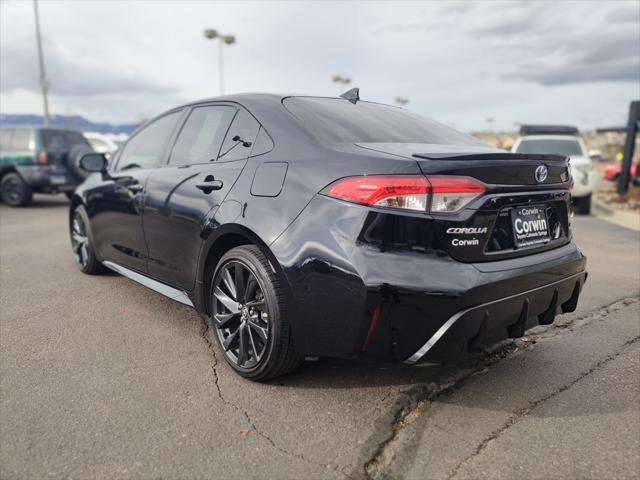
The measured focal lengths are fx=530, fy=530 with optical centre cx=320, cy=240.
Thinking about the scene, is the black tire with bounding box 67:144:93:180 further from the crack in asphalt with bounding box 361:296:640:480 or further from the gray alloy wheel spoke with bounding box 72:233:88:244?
the crack in asphalt with bounding box 361:296:640:480

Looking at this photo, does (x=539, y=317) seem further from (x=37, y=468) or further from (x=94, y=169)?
(x=94, y=169)

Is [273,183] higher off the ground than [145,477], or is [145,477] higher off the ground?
[273,183]

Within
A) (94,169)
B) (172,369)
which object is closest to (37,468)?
(172,369)

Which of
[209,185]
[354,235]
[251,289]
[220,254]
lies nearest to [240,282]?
[251,289]

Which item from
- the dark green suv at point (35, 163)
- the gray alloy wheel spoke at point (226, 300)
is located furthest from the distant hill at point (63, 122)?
the gray alloy wheel spoke at point (226, 300)

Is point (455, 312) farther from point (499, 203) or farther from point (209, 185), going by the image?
point (209, 185)

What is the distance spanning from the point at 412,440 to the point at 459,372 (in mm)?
823

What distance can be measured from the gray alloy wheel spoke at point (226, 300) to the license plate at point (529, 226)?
1.51 m

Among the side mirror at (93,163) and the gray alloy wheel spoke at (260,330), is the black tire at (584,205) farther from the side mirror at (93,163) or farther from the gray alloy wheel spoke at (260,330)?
the gray alloy wheel spoke at (260,330)

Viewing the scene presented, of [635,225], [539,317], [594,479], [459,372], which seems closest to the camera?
[594,479]

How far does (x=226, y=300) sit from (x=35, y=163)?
9.77m

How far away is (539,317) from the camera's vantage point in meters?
2.73

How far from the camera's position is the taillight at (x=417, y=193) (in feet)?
7.52

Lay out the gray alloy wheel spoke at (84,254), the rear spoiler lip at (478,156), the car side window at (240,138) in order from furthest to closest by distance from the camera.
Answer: the gray alloy wheel spoke at (84,254)
the car side window at (240,138)
the rear spoiler lip at (478,156)
